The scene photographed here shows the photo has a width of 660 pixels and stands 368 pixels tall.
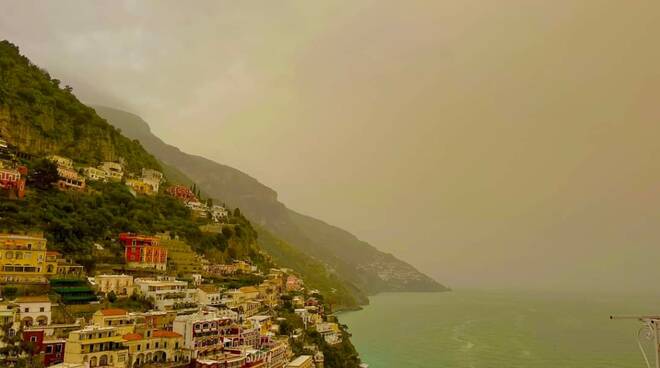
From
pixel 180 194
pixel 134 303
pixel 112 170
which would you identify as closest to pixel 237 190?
pixel 180 194

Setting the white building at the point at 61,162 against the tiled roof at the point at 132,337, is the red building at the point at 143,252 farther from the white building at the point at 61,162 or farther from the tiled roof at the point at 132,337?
the tiled roof at the point at 132,337

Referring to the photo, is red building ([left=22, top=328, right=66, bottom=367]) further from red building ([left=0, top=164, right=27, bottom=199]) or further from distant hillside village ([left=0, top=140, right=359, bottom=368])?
red building ([left=0, top=164, right=27, bottom=199])

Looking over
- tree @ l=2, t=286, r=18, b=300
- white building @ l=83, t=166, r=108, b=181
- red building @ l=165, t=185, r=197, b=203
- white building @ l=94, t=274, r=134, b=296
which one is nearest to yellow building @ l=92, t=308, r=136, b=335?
tree @ l=2, t=286, r=18, b=300

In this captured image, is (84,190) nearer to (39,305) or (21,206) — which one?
(21,206)

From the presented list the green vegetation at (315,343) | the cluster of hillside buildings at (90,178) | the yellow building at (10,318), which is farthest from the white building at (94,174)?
the yellow building at (10,318)

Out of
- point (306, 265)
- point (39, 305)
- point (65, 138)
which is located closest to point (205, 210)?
point (65, 138)
